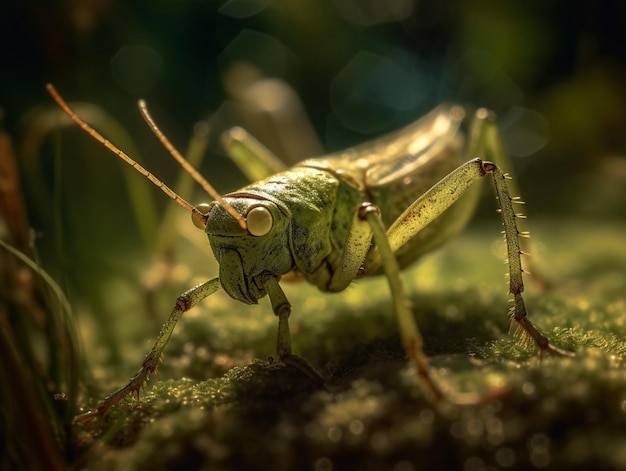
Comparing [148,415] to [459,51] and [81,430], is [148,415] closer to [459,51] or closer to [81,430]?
[81,430]

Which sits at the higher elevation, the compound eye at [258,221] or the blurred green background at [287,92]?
the blurred green background at [287,92]

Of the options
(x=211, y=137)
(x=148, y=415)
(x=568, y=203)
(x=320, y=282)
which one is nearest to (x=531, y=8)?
(x=568, y=203)

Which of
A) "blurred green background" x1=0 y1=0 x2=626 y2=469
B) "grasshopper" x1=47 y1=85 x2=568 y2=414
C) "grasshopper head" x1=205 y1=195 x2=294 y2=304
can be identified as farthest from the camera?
"blurred green background" x1=0 y1=0 x2=626 y2=469

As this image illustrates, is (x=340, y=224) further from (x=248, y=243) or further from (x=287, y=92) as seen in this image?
(x=287, y=92)

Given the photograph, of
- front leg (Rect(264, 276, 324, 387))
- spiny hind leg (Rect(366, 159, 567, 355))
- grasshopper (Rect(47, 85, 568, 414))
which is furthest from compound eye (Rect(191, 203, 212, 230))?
spiny hind leg (Rect(366, 159, 567, 355))

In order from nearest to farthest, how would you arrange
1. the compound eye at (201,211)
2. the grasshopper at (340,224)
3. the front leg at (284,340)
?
the front leg at (284,340)
the grasshopper at (340,224)
the compound eye at (201,211)

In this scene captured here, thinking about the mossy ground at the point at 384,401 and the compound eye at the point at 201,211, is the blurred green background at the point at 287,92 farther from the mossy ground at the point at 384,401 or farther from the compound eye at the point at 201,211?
the compound eye at the point at 201,211

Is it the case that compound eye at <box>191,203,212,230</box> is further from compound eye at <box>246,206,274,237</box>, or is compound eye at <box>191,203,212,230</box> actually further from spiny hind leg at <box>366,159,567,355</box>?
spiny hind leg at <box>366,159,567,355</box>

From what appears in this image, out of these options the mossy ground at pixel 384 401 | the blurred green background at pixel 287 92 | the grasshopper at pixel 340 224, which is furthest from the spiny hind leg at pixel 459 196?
the blurred green background at pixel 287 92
